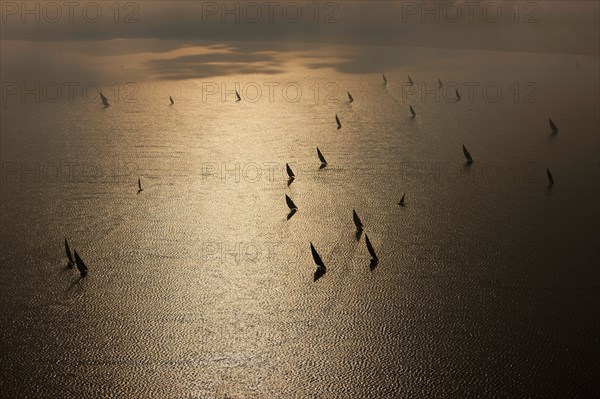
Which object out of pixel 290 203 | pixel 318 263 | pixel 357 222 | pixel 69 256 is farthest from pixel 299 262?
pixel 69 256

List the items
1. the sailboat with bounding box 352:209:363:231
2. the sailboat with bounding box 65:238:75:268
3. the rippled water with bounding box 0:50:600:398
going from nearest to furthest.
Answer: the rippled water with bounding box 0:50:600:398
the sailboat with bounding box 65:238:75:268
the sailboat with bounding box 352:209:363:231

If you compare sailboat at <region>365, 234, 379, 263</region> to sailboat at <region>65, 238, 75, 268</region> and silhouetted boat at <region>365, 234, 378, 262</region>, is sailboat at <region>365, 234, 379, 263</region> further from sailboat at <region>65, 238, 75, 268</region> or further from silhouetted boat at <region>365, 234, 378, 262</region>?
sailboat at <region>65, 238, 75, 268</region>

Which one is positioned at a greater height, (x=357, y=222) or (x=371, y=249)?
(x=357, y=222)

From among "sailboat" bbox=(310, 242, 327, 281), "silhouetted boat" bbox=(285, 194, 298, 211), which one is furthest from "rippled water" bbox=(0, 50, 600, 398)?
"silhouetted boat" bbox=(285, 194, 298, 211)

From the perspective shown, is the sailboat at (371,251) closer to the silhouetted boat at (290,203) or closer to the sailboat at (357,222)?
the sailboat at (357,222)

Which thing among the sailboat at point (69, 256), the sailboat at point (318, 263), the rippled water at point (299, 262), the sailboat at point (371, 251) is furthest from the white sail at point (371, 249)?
the sailboat at point (69, 256)

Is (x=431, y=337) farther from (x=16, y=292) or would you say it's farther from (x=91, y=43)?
(x=91, y=43)

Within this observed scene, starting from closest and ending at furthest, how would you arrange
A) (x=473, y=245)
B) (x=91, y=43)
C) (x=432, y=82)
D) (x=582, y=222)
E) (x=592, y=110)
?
(x=473, y=245) < (x=582, y=222) < (x=592, y=110) < (x=432, y=82) < (x=91, y=43)

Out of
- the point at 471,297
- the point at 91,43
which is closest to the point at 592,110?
the point at 471,297

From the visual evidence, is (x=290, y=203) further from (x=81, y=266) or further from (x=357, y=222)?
(x=81, y=266)
